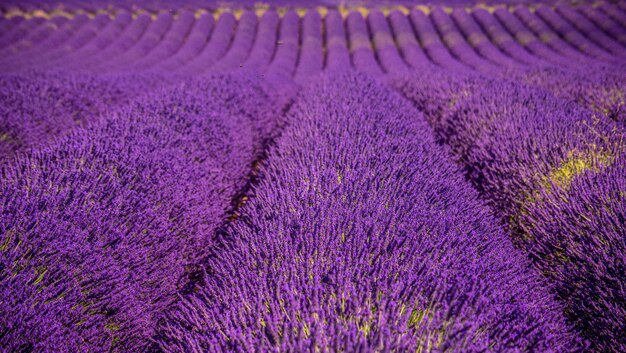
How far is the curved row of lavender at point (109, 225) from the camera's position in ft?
4.25

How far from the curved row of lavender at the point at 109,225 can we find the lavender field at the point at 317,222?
0.03 ft

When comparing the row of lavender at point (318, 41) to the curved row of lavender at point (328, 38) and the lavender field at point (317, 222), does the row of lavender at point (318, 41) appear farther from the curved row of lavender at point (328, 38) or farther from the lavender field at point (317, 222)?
the lavender field at point (317, 222)

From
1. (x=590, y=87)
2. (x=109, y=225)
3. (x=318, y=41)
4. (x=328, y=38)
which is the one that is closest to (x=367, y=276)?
(x=109, y=225)

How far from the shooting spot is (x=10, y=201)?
1.60 meters

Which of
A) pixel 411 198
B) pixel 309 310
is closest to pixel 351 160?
pixel 411 198

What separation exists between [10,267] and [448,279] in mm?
1831

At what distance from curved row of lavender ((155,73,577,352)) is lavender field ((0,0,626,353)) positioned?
0.01 meters

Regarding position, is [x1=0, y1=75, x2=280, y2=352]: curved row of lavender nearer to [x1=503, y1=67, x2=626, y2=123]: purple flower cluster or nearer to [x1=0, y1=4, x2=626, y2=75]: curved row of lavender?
[x1=503, y1=67, x2=626, y2=123]: purple flower cluster

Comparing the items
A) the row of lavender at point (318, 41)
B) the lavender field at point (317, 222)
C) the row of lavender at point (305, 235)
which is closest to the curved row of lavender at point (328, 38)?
the row of lavender at point (318, 41)

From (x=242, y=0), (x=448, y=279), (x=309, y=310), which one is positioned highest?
(x=242, y=0)

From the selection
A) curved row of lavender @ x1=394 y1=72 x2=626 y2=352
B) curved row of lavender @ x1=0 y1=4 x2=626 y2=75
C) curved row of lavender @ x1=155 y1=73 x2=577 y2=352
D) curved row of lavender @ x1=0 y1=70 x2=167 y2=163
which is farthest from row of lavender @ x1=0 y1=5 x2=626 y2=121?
curved row of lavender @ x1=155 y1=73 x2=577 y2=352

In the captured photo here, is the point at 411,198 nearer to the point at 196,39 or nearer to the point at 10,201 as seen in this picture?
the point at 10,201

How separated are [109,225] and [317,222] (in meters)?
1.14

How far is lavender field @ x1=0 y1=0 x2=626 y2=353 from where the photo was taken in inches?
44.7
